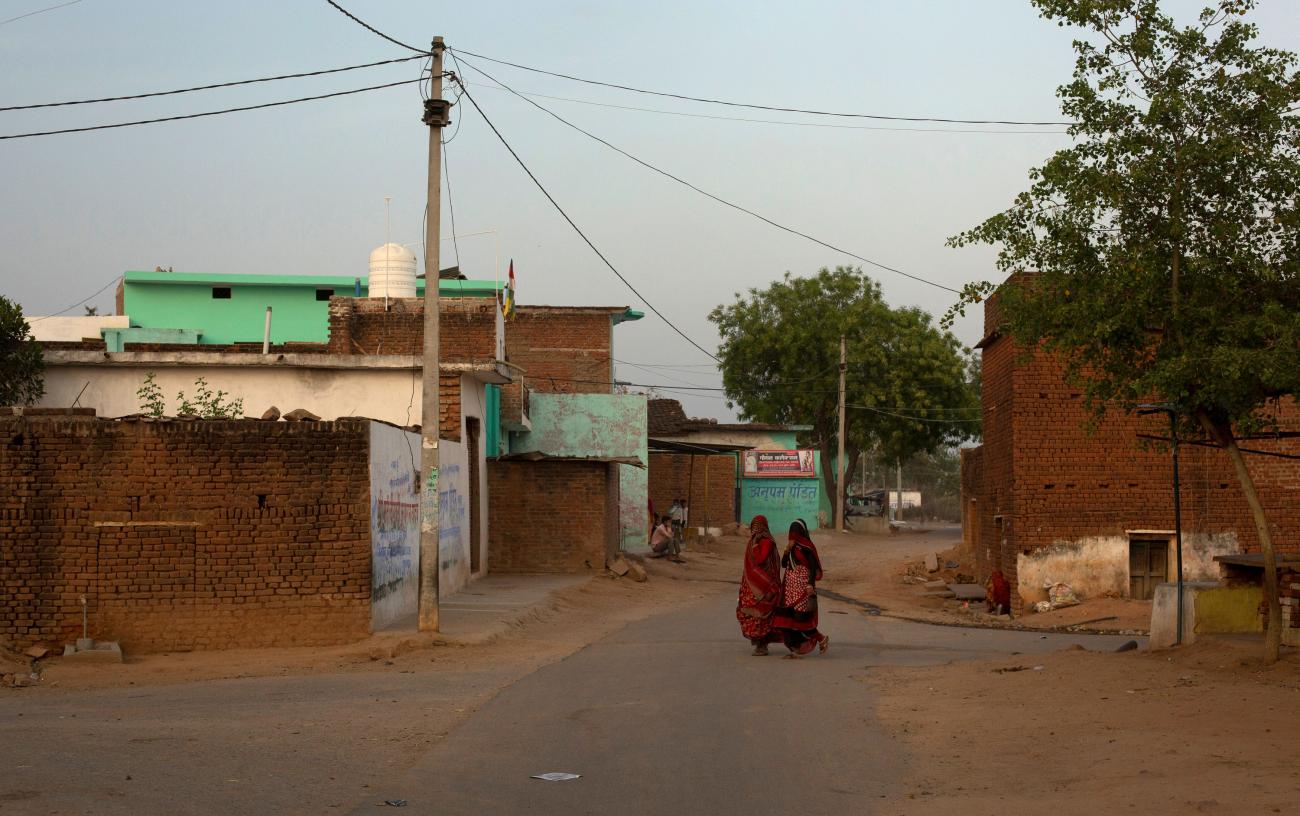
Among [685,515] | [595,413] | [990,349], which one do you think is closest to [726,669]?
[990,349]

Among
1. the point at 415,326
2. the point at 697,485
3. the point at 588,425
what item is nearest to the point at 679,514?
the point at 697,485

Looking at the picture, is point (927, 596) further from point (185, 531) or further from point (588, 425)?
point (185, 531)

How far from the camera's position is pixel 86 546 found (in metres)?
14.3

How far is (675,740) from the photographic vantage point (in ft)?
29.8

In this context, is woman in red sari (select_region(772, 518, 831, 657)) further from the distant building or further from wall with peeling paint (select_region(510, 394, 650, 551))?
the distant building

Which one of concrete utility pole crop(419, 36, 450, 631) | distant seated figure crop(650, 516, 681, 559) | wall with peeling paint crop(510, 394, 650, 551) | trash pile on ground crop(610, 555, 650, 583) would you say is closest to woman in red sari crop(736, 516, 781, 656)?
concrete utility pole crop(419, 36, 450, 631)

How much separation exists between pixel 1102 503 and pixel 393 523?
12262 mm

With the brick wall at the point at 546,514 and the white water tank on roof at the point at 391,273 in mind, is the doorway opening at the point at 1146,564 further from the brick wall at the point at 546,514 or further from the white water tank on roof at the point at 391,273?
the white water tank on roof at the point at 391,273

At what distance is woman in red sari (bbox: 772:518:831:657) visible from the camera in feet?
47.4

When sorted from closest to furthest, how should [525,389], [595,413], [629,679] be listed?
[629,679], [525,389], [595,413]

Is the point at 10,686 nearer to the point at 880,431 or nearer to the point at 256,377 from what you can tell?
the point at 256,377

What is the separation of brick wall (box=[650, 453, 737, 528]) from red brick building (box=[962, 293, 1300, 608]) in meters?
24.6

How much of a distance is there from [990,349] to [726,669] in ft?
43.6

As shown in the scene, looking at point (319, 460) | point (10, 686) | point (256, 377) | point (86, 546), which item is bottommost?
point (10, 686)
